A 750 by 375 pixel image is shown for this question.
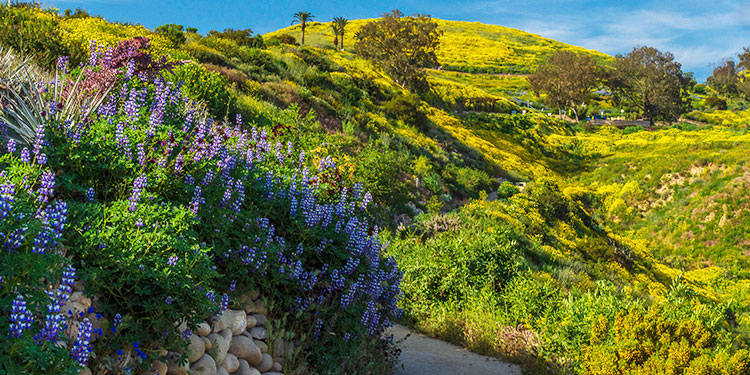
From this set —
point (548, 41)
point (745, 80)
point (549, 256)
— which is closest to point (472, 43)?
point (548, 41)

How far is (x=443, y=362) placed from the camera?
7078mm

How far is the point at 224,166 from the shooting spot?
16.2 feet

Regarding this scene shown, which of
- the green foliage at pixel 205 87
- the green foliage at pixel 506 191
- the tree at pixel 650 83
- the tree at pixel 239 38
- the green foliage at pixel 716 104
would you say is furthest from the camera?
the green foliage at pixel 716 104

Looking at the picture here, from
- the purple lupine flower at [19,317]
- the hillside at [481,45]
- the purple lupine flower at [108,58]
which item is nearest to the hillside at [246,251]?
the purple lupine flower at [19,317]

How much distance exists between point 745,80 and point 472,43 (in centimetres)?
5869

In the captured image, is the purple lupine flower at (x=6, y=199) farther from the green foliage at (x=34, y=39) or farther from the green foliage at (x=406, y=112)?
the green foliage at (x=406, y=112)

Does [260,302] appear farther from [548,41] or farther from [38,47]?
[548,41]

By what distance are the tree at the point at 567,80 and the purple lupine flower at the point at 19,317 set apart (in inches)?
2694

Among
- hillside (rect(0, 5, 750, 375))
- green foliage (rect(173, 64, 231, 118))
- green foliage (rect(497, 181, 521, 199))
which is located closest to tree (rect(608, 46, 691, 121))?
green foliage (rect(497, 181, 521, 199))

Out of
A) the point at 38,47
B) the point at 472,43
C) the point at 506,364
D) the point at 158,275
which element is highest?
the point at 472,43

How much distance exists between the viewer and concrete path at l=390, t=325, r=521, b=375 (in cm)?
663

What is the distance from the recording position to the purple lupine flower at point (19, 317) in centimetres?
252

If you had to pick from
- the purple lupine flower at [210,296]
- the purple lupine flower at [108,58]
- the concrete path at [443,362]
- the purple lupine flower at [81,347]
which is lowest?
the concrete path at [443,362]

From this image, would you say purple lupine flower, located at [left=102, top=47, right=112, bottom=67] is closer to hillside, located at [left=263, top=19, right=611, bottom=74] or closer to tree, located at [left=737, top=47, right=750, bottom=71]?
hillside, located at [left=263, top=19, right=611, bottom=74]
